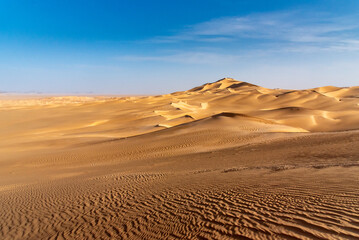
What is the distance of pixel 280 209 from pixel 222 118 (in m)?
16.8

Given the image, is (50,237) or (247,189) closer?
(50,237)

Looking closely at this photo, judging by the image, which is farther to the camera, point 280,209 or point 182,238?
point 280,209

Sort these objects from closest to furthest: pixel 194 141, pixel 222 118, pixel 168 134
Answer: pixel 194 141, pixel 168 134, pixel 222 118

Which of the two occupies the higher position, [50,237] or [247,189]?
[247,189]

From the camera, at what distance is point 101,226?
5.41m

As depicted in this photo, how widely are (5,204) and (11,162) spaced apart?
306 inches

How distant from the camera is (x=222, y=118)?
21328mm

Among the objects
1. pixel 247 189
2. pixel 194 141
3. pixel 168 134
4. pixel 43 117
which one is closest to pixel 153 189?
pixel 247 189

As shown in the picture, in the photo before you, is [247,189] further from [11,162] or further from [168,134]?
[11,162]

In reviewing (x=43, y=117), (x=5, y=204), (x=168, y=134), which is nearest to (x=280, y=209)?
(x=5, y=204)

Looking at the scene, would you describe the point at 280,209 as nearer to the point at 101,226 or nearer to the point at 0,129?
the point at 101,226

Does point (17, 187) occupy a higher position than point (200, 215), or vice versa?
point (200, 215)

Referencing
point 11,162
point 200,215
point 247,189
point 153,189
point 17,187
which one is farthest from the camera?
point 11,162

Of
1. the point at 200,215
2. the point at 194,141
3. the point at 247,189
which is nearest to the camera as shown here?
the point at 200,215
